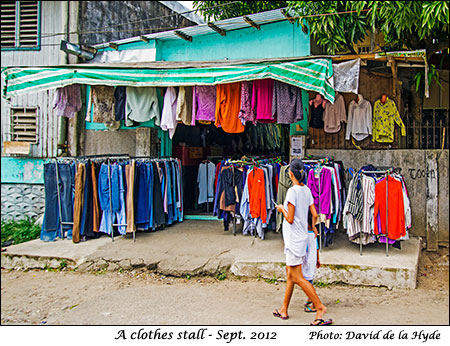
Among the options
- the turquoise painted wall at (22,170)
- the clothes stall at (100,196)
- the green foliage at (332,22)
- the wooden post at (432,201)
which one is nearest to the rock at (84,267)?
the clothes stall at (100,196)

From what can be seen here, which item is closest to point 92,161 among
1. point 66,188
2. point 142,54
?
point 66,188

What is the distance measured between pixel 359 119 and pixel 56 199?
602 cm

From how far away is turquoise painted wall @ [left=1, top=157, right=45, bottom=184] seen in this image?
36.5ft

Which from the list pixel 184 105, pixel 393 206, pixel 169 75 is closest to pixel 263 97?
pixel 184 105

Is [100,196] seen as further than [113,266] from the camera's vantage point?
Yes

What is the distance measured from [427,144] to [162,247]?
6.47 m

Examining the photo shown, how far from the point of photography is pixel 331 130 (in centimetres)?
858

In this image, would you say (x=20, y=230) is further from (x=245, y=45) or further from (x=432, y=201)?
(x=432, y=201)

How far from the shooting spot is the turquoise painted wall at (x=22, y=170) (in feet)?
36.5

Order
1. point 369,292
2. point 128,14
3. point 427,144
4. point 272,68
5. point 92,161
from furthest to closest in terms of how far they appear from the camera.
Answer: point 128,14 → point 427,144 → point 92,161 → point 272,68 → point 369,292

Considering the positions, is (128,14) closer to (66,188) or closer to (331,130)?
(66,188)

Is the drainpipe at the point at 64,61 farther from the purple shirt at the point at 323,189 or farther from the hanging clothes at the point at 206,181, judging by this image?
the purple shirt at the point at 323,189

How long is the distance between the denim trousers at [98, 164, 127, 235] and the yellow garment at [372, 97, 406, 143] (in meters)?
4.95

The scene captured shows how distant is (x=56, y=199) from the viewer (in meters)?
8.55
